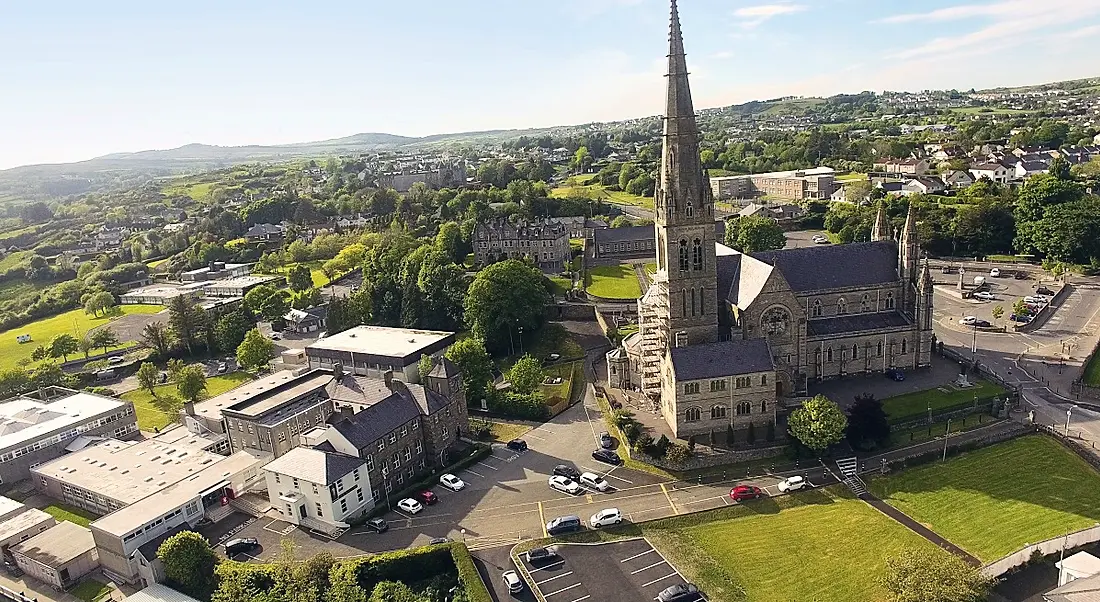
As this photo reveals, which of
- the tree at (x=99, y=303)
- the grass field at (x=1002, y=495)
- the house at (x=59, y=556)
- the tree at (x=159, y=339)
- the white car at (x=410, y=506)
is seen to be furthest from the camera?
the tree at (x=99, y=303)

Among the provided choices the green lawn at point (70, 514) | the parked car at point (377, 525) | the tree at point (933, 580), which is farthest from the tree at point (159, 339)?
the tree at point (933, 580)

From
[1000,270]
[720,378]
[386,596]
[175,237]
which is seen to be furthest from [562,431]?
[175,237]

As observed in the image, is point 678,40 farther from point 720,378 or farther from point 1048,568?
point 1048,568

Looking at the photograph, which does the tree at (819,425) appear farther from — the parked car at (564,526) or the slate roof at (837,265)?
the parked car at (564,526)

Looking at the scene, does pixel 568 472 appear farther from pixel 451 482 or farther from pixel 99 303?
pixel 99 303

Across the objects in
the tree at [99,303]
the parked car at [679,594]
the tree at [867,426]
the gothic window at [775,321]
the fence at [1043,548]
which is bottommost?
the parked car at [679,594]

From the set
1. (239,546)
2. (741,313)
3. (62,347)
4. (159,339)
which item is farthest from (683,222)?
(62,347)

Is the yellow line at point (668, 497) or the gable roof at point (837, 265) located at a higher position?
the gable roof at point (837, 265)
